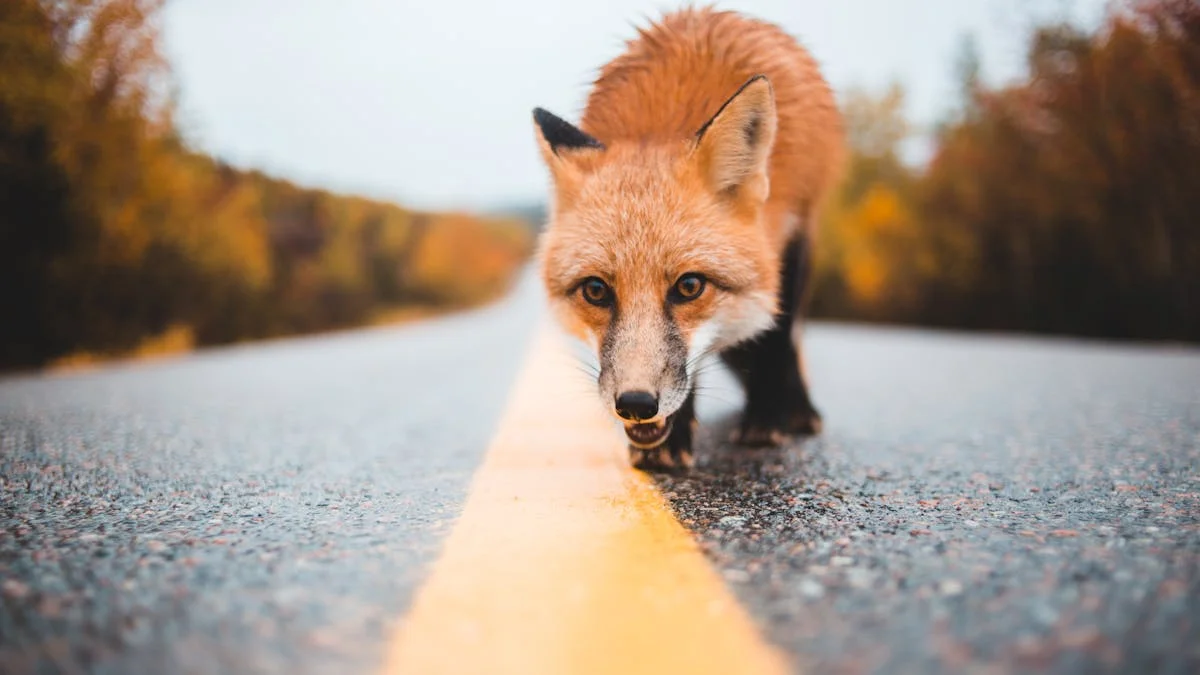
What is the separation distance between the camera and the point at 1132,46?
1414 centimetres

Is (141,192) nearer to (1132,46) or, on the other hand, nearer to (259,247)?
(259,247)

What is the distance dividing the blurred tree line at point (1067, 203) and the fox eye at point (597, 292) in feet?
41.0

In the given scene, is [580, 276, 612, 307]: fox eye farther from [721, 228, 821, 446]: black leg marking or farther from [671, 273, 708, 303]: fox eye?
[721, 228, 821, 446]: black leg marking

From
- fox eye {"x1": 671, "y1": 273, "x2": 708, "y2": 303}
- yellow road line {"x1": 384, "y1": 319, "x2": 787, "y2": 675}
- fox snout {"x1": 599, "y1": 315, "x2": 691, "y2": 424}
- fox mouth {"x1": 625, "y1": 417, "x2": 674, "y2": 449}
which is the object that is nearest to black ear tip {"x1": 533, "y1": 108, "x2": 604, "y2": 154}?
fox eye {"x1": 671, "y1": 273, "x2": 708, "y2": 303}

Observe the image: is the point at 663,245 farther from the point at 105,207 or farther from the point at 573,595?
the point at 105,207

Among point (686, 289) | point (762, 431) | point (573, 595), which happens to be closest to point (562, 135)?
point (686, 289)

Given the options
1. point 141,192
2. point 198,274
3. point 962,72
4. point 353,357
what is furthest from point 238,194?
point 962,72

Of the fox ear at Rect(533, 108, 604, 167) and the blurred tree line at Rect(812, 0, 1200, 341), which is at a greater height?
the blurred tree line at Rect(812, 0, 1200, 341)

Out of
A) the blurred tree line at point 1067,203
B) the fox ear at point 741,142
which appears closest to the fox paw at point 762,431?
the fox ear at point 741,142

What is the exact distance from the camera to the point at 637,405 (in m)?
2.77

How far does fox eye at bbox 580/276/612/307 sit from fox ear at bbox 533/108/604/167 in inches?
27.1

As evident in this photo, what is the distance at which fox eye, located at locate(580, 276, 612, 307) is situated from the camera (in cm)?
330

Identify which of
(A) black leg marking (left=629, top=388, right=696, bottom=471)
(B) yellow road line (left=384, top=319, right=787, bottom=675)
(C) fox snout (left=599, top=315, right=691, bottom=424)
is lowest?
(B) yellow road line (left=384, top=319, right=787, bottom=675)

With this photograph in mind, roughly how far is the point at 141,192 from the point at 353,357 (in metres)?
4.26
